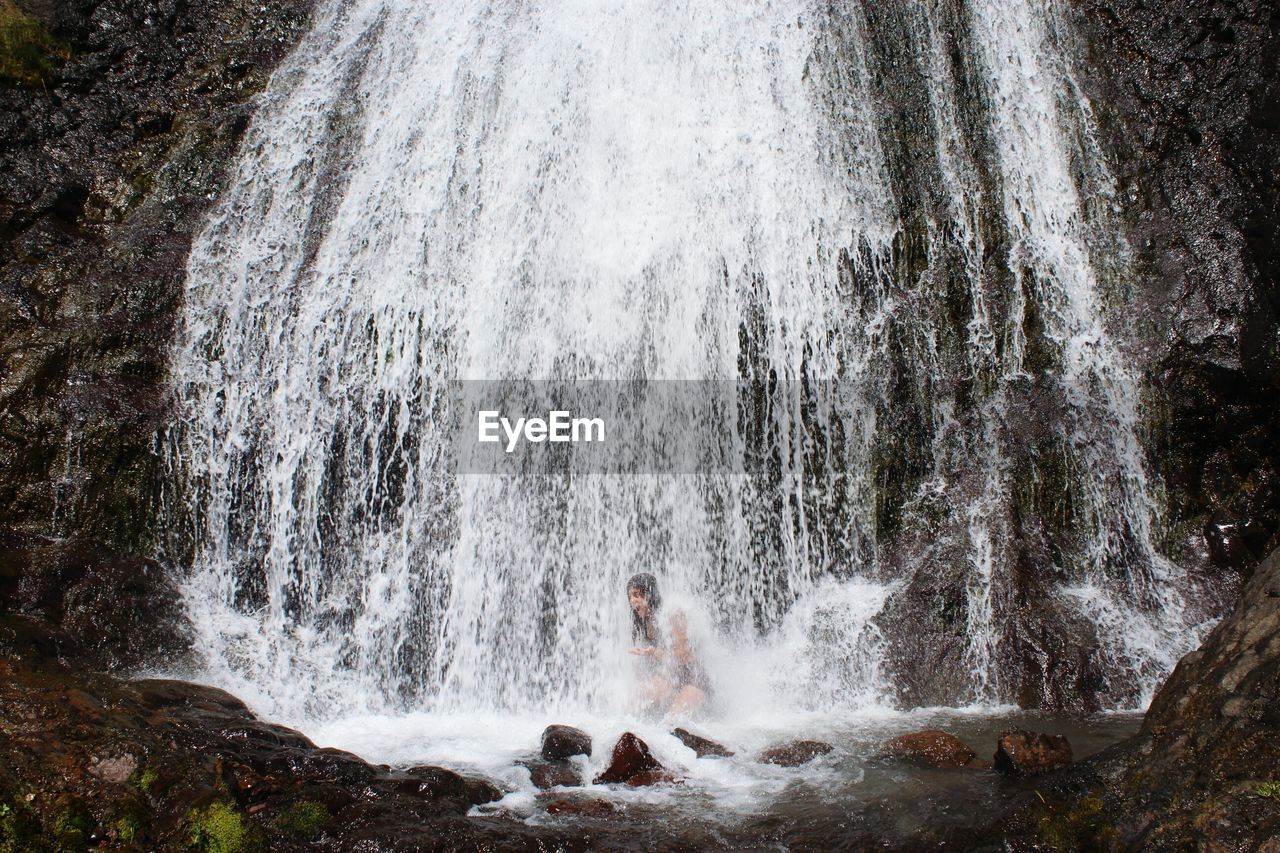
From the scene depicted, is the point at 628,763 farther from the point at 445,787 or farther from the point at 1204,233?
the point at 1204,233

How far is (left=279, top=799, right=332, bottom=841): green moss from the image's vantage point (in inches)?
168

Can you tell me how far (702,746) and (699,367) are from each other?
14.4 ft

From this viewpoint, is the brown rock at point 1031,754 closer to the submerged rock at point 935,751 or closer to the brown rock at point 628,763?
the submerged rock at point 935,751

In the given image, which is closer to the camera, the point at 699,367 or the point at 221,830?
the point at 221,830

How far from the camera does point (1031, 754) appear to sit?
16.2 ft

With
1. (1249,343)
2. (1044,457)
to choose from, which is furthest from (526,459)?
(1249,343)

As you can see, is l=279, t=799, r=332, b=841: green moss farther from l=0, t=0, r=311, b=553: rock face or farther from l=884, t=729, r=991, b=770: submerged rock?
l=0, t=0, r=311, b=553: rock face

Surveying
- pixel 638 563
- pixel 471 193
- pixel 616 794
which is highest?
pixel 471 193

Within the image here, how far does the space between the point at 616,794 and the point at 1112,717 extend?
420 centimetres

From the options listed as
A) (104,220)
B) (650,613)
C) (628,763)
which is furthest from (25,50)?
(628,763)

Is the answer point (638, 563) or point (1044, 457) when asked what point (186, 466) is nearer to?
point (638, 563)

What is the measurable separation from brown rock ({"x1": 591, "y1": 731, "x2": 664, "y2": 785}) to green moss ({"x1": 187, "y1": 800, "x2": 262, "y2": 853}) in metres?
2.23

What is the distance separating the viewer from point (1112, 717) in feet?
22.6

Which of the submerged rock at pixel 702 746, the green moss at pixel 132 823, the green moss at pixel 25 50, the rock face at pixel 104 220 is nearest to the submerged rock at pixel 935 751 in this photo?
the submerged rock at pixel 702 746
